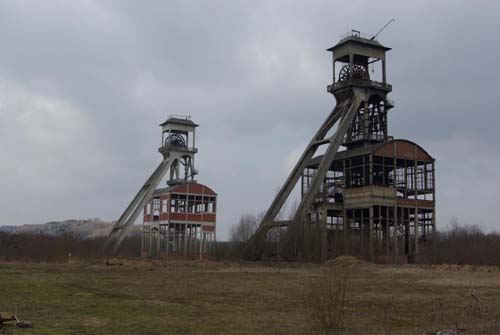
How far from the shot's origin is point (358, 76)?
54688mm

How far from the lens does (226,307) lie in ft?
53.5

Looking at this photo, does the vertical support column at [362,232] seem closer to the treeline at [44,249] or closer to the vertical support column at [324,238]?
the vertical support column at [324,238]

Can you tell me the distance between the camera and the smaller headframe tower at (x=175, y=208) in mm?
60281

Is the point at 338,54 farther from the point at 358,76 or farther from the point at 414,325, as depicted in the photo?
the point at 414,325

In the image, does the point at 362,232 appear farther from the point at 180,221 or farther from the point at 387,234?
the point at 180,221

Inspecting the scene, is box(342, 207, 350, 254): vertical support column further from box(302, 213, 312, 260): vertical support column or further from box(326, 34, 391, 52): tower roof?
box(326, 34, 391, 52): tower roof

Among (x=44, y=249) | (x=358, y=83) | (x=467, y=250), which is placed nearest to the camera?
(x=467, y=250)

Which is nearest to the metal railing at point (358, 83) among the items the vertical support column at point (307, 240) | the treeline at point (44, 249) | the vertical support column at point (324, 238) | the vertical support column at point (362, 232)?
the vertical support column at point (362, 232)

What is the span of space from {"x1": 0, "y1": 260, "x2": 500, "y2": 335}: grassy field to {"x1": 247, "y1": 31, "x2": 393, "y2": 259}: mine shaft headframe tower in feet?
88.9

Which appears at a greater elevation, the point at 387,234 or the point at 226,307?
the point at 387,234

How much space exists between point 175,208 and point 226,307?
4667 cm

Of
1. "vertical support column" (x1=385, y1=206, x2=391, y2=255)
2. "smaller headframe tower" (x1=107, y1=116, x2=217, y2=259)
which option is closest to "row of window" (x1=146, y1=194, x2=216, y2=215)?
"smaller headframe tower" (x1=107, y1=116, x2=217, y2=259)

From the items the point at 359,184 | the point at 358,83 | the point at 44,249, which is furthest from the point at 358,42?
the point at 44,249

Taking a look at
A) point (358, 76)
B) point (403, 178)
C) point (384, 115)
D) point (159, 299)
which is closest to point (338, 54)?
point (358, 76)
